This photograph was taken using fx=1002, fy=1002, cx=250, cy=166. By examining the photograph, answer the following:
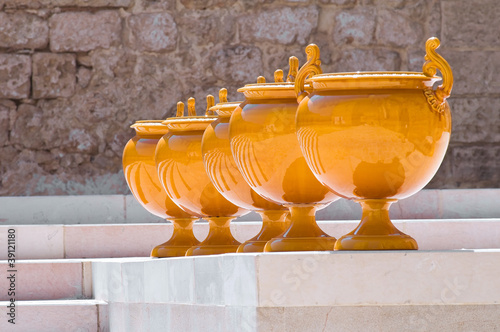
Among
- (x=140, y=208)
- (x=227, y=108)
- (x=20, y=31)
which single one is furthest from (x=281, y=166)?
(x=20, y=31)

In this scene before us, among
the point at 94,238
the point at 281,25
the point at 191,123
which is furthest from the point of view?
the point at 281,25

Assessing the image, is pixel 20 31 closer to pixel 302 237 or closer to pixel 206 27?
pixel 206 27

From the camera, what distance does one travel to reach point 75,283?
10.5 feet

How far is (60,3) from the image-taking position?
515cm

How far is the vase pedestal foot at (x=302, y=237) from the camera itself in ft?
6.30

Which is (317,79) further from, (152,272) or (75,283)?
(75,283)

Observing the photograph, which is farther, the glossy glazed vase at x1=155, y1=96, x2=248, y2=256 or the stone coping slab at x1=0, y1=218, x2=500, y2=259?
the stone coping slab at x1=0, y1=218, x2=500, y2=259

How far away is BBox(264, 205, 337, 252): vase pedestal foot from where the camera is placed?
75.6 inches

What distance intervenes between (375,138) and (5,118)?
12.0ft

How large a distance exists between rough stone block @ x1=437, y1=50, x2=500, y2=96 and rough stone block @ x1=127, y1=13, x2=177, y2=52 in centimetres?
142

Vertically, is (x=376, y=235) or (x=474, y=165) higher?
(x=474, y=165)

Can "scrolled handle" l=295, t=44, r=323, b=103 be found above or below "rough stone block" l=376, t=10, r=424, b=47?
below

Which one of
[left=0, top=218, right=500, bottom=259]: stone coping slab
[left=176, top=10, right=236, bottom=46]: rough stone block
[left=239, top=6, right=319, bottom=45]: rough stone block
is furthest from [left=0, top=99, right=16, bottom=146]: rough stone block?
[left=0, top=218, right=500, bottom=259]: stone coping slab

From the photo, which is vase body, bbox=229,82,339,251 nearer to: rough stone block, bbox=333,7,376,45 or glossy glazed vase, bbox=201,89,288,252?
glossy glazed vase, bbox=201,89,288,252
